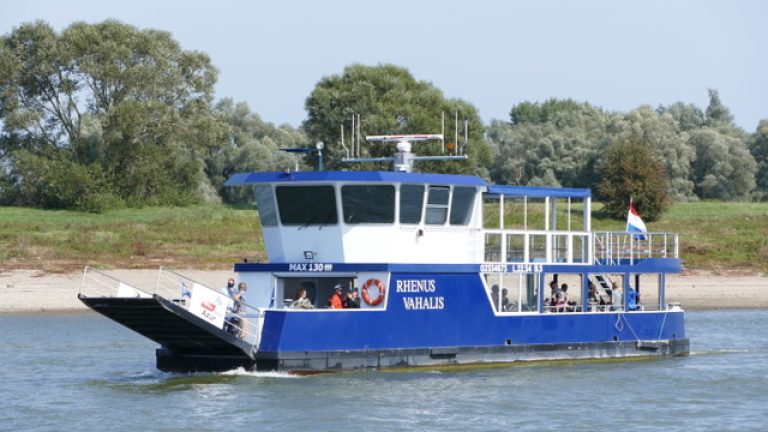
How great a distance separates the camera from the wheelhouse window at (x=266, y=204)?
27.8 metres

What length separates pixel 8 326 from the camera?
128 feet

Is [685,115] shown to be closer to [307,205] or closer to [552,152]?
[552,152]

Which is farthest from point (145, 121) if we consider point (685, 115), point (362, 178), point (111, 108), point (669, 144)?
point (685, 115)

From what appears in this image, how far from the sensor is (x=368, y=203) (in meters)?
27.2

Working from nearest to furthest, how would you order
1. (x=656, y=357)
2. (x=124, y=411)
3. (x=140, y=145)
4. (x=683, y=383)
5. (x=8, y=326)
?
(x=124, y=411)
(x=683, y=383)
(x=656, y=357)
(x=8, y=326)
(x=140, y=145)

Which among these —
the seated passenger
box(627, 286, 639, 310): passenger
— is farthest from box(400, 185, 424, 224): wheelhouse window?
box(627, 286, 639, 310): passenger

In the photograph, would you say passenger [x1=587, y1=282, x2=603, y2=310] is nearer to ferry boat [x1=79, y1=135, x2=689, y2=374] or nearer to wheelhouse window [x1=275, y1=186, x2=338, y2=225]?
ferry boat [x1=79, y1=135, x2=689, y2=374]

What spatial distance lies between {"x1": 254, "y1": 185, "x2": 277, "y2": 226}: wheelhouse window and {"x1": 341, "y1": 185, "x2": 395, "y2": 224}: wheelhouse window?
157 cm

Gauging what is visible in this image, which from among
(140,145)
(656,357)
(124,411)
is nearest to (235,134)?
(140,145)

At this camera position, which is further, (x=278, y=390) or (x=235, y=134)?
(x=235, y=134)

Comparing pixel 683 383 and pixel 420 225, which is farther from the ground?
Answer: pixel 420 225

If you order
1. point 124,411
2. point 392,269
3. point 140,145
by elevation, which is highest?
point 140,145

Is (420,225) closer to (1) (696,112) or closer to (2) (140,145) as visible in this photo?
(2) (140,145)

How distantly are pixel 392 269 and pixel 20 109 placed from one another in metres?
37.5
